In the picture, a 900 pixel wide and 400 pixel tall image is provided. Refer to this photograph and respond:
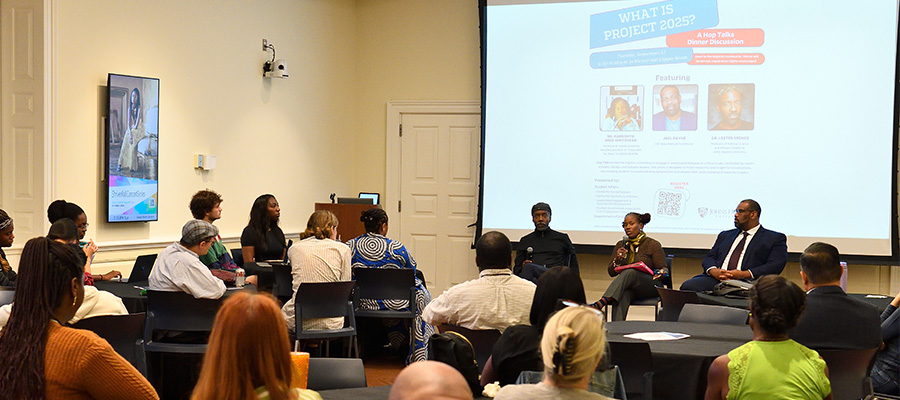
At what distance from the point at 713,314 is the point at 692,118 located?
4.06 metres

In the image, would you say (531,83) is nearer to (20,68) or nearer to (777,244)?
(777,244)

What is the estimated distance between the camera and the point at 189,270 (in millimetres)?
4859

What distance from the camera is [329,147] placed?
992 centimetres

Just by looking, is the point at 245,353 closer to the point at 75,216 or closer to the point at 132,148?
the point at 75,216

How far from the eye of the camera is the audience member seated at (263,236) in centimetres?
725


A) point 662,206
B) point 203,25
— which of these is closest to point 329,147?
point 203,25

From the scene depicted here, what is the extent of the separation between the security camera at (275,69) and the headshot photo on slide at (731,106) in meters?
4.24

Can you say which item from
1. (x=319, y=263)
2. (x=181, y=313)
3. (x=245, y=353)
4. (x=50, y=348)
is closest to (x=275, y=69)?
(x=319, y=263)

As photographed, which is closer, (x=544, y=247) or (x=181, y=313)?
(x=181, y=313)

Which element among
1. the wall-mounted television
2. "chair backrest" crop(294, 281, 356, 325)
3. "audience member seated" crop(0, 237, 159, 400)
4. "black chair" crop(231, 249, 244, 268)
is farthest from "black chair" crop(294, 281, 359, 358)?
"audience member seated" crop(0, 237, 159, 400)

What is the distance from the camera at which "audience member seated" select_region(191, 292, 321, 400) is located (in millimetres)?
1790

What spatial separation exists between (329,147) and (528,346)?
7101mm

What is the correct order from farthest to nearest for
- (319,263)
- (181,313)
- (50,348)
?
(319,263) → (181,313) → (50,348)

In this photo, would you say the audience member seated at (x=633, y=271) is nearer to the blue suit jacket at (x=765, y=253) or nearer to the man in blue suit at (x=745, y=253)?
the man in blue suit at (x=745, y=253)
